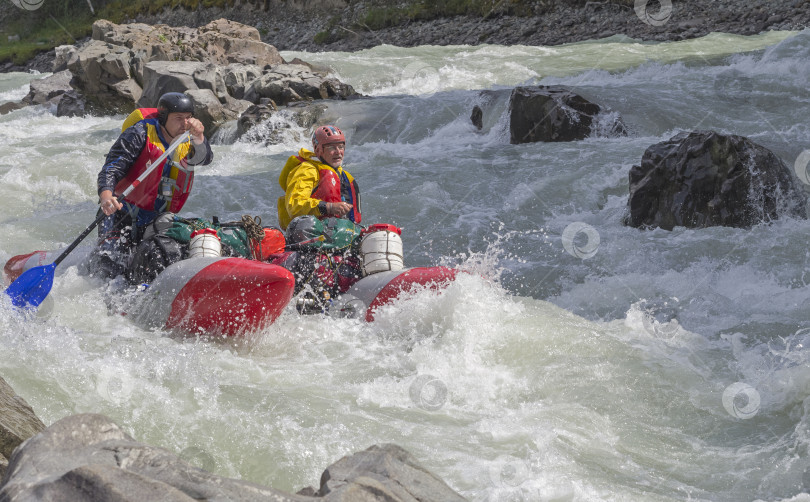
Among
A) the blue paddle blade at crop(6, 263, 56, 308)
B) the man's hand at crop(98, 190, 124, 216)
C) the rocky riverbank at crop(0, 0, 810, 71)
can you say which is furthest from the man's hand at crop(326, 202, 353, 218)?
the rocky riverbank at crop(0, 0, 810, 71)

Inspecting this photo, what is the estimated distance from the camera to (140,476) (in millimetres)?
1972

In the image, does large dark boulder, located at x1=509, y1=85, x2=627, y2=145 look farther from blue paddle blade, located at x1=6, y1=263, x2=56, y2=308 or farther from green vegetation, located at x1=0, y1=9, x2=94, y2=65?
green vegetation, located at x1=0, y1=9, x2=94, y2=65

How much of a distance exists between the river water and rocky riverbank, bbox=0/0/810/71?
35.5 ft

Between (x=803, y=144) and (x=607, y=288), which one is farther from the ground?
(x=803, y=144)

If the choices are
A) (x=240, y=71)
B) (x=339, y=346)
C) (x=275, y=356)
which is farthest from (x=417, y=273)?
Result: (x=240, y=71)

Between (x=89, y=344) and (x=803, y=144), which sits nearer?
(x=89, y=344)

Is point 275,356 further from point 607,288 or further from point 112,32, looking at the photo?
point 112,32

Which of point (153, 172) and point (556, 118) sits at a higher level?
point (153, 172)

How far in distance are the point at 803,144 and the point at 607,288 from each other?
14.3ft

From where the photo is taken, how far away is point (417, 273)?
5270 millimetres

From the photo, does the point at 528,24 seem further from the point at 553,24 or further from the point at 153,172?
the point at 153,172

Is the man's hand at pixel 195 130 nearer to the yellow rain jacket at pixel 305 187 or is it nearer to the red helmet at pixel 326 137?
the yellow rain jacket at pixel 305 187

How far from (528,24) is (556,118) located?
14579 mm

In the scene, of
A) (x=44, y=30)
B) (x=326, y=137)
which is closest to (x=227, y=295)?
(x=326, y=137)
